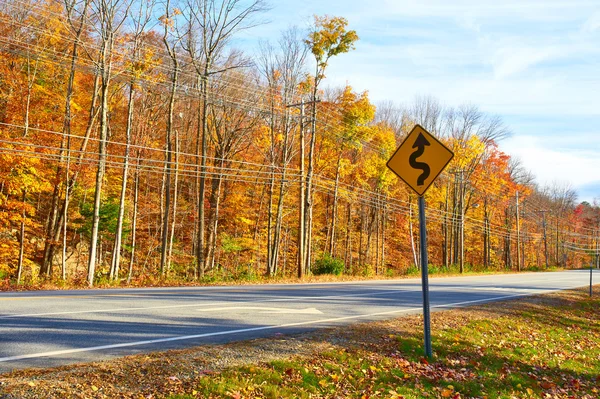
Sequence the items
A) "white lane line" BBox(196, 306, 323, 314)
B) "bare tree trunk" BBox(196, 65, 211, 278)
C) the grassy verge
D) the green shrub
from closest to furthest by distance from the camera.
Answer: the grassy verge < "white lane line" BBox(196, 306, 323, 314) < "bare tree trunk" BBox(196, 65, 211, 278) < the green shrub

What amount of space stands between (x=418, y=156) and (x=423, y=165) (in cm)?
17

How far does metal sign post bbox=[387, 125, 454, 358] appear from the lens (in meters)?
6.77

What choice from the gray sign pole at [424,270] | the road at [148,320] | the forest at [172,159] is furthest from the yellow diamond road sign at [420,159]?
the forest at [172,159]

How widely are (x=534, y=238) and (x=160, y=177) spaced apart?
64.4 metres

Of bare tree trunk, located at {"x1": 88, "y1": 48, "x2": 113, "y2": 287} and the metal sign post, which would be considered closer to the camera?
the metal sign post

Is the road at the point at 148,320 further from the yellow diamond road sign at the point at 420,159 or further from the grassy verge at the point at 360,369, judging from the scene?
the yellow diamond road sign at the point at 420,159

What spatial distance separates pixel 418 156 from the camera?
7.01 metres

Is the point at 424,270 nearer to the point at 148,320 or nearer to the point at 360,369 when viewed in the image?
the point at 360,369

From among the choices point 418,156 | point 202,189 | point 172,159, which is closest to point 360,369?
point 418,156

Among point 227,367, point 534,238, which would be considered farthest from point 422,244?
point 534,238

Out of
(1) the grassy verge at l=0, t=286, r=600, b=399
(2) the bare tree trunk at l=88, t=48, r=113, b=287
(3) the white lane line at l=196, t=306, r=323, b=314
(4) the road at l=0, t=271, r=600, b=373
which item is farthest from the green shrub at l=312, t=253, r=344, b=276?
(3) the white lane line at l=196, t=306, r=323, b=314

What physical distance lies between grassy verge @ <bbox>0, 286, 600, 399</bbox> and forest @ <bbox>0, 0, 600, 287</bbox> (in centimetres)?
1208

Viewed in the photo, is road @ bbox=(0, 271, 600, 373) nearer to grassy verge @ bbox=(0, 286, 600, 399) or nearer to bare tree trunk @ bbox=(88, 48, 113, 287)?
grassy verge @ bbox=(0, 286, 600, 399)

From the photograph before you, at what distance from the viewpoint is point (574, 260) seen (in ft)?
304
